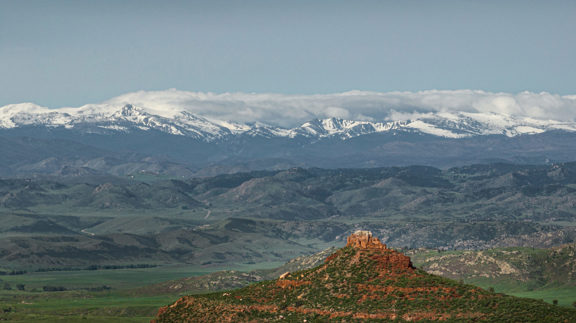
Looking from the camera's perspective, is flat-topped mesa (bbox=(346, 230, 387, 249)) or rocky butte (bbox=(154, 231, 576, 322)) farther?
flat-topped mesa (bbox=(346, 230, 387, 249))

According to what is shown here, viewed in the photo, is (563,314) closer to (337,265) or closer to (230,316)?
(337,265)

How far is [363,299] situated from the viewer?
128875 millimetres

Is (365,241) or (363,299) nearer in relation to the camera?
(363,299)

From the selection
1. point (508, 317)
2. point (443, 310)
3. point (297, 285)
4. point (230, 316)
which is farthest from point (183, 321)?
point (508, 317)

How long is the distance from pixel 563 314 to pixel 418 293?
756 inches

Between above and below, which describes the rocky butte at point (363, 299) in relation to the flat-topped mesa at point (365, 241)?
below

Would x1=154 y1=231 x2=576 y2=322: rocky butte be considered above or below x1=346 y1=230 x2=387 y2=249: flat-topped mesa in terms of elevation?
below

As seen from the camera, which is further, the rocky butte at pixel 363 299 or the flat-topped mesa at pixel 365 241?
the flat-topped mesa at pixel 365 241

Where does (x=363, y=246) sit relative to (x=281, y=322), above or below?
above

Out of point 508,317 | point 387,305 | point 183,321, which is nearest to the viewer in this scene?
point 508,317

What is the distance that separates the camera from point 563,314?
382ft

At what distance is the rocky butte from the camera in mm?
120562

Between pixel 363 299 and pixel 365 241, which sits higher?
pixel 365 241

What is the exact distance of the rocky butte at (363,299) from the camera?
120562 mm
